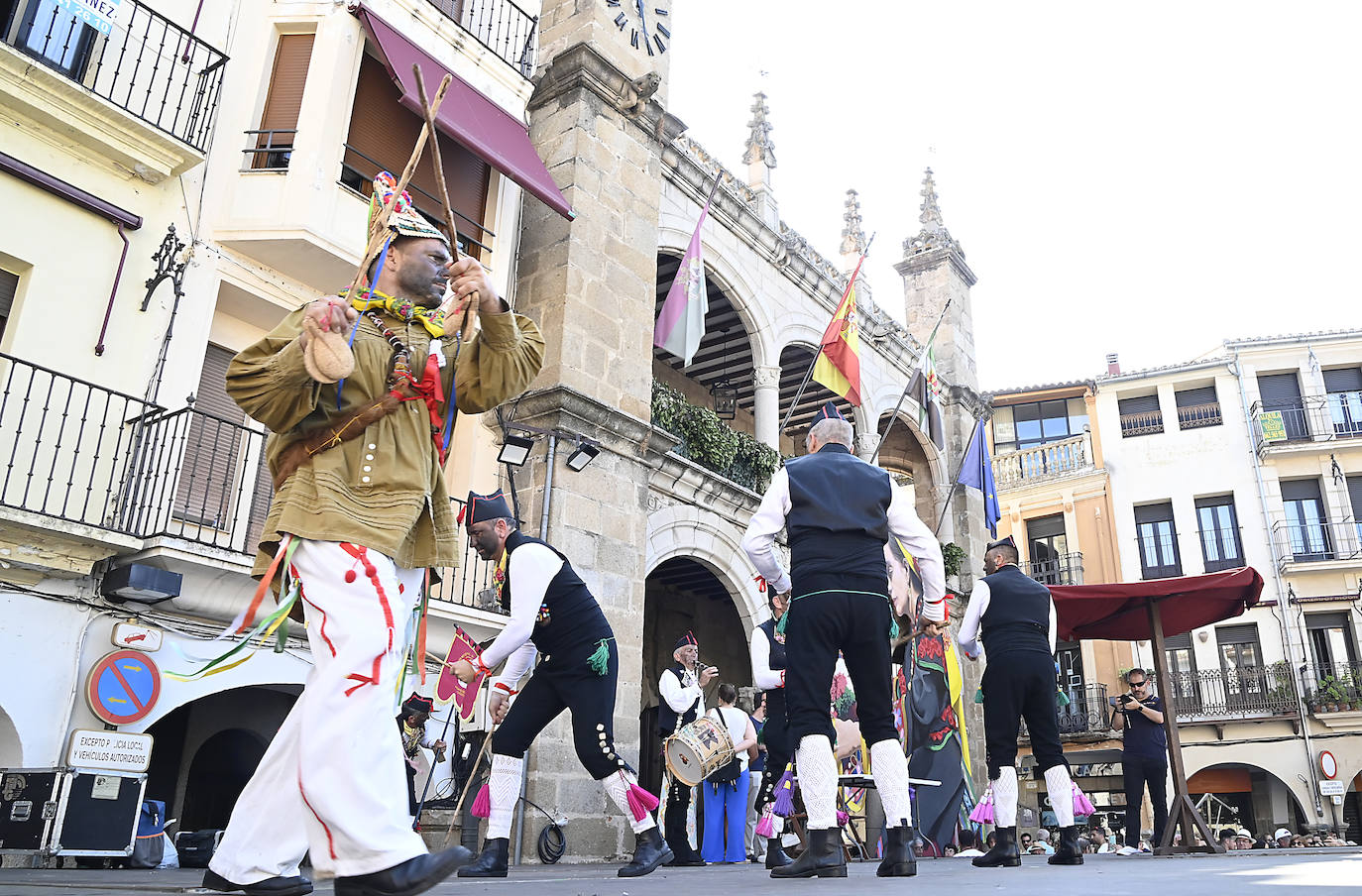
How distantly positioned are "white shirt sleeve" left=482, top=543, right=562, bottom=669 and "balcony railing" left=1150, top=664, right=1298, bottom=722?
2582 centimetres

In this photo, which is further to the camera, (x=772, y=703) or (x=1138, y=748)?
A: (x=1138, y=748)

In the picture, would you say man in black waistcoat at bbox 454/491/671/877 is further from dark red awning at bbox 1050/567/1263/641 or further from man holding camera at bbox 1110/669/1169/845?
man holding camera at bbox 1110/669/1169/845

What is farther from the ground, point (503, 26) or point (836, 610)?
point (503, 26)

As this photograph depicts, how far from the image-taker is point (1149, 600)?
9070 mm

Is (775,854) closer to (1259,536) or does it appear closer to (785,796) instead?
(785,796)

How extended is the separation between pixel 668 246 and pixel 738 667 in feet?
26.9

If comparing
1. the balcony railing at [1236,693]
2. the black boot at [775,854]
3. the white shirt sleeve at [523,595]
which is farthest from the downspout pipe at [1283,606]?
the white shirt sleeve at [523,595]

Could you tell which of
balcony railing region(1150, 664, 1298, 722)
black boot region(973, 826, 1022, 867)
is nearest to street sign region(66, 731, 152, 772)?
black boot region(973, 826, 1022, 867)

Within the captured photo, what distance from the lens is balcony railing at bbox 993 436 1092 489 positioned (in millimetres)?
32219

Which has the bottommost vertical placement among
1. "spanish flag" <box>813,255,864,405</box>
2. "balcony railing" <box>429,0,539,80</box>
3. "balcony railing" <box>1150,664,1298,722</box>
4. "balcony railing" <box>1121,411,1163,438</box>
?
"balcony railing" <box>1150,664,1298,722</box>

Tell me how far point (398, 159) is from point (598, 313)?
2779 millimetres

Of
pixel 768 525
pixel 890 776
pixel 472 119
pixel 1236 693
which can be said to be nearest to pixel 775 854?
pixel 890 776

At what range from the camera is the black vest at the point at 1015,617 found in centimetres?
689

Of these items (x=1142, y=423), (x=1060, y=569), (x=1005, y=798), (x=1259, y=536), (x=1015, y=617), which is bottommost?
(x=1005, y=798)
